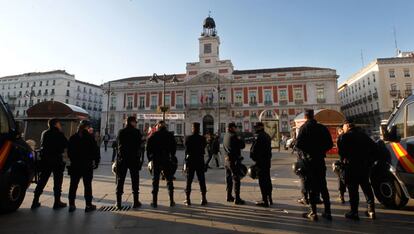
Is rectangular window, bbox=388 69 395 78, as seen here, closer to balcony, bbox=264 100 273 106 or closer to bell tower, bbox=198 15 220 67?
balcony, bbox=264 100 273 106

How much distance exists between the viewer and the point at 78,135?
534 centimetres

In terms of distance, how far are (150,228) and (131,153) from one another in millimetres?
1833

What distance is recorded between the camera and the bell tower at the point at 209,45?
50750 millimetres

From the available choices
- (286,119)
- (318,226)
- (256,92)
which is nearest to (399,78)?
(286,119)

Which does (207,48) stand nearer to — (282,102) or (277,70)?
(277,70)

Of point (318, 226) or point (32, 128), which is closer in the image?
point (318, 226)

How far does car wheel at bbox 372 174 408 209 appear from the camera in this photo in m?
4.90

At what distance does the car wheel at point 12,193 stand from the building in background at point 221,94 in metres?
38.3

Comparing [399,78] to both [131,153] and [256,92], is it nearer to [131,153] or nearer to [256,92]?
[256,92]

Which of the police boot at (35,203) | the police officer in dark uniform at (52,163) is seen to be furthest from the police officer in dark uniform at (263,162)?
the police boot at (35,203)

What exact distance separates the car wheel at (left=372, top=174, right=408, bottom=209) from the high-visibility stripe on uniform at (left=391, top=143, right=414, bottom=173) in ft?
1.46

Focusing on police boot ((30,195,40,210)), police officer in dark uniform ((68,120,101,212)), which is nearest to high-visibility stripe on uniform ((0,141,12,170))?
police officer in dark uniform ((68,120,101,212))

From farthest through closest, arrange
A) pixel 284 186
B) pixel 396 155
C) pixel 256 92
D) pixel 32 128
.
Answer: pixel 256 92
pixel 32 128
pixel 284 186
pixel 396 155

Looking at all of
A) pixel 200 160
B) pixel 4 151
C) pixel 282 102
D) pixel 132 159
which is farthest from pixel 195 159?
pixel 282 102
